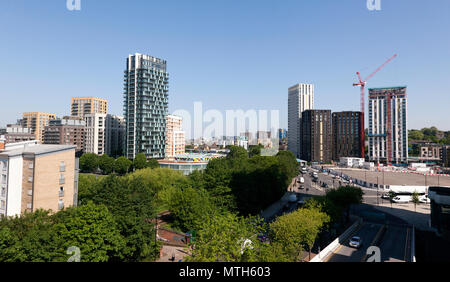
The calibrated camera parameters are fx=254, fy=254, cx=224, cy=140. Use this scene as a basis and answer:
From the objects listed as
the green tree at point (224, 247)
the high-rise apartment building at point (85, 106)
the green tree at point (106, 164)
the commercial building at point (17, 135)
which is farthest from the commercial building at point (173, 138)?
the green tree at point (224, 247)

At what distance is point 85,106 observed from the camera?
481 ft

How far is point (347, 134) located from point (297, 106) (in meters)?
45.0

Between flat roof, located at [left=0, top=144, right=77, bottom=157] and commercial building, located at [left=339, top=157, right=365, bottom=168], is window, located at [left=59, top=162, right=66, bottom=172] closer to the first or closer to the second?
flat roof, located at [left=0, top=144, right=77, bottom=157]

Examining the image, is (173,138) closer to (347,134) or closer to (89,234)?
(347,134)

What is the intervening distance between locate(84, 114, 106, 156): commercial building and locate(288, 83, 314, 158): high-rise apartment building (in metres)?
119

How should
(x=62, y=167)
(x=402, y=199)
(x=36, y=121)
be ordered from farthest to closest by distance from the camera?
1. (x=36, y=121)
2. (x=402, y=199)
3. (x=62, y=167)

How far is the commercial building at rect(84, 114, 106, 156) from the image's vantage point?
113312mm

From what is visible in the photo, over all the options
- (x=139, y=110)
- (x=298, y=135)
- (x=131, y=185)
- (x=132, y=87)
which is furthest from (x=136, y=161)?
(x=298, y=135)

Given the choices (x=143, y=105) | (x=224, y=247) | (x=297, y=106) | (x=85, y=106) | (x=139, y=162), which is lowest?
(x=139, y=162)

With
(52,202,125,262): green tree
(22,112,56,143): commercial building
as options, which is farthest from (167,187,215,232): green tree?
(22,112,56,143): commercial building

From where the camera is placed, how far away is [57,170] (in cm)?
2912

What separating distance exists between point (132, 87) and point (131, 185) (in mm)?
71903

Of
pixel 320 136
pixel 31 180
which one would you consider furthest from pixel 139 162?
pixel 320 136
